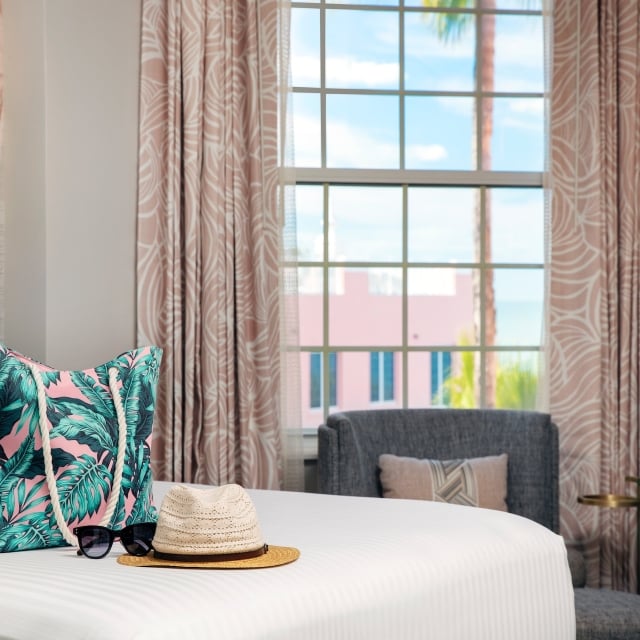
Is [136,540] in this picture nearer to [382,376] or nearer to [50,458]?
[50,458]

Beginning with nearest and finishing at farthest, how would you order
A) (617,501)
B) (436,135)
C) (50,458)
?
(50,458) < (617,501) < (436,135)

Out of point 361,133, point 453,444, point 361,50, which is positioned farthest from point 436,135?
point 453,444

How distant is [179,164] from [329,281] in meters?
0.85

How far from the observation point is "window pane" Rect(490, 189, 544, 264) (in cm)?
432

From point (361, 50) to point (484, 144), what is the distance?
677 mm

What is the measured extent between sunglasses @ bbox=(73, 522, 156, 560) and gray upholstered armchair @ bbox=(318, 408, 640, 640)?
1964mm

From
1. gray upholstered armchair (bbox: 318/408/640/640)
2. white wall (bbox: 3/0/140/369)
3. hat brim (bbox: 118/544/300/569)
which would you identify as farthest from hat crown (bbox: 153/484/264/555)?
white wall (bbox: 3/0/140/369)

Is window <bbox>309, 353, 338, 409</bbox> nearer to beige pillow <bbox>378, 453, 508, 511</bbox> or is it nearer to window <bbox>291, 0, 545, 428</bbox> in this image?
window <bbox>291, 0, 545, 428</bbox>

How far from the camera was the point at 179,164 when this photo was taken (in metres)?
3.80

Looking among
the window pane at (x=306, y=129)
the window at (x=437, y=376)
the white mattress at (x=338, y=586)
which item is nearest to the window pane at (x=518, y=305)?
the window at (x=437, y=376)

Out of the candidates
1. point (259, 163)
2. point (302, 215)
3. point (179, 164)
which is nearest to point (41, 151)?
point (179, 164)

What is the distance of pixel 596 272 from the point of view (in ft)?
13.3

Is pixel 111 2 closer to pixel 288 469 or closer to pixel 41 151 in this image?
pixel 41 151

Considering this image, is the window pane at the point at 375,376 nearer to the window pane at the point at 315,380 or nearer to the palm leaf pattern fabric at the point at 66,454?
the window pane at the point at 315,380
